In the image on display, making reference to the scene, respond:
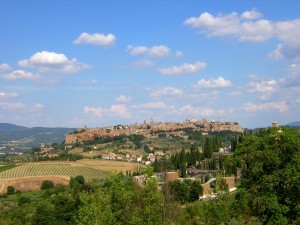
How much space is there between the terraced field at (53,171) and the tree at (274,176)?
8264 cm

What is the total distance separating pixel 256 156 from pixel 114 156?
141 metres

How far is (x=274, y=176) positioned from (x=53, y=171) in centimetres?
9696

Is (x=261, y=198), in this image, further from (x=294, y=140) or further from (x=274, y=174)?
(x=294, y=140)

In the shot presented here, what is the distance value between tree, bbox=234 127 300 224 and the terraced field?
8264 cm

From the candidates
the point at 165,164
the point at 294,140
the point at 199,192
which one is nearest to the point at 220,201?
the point at 294,140

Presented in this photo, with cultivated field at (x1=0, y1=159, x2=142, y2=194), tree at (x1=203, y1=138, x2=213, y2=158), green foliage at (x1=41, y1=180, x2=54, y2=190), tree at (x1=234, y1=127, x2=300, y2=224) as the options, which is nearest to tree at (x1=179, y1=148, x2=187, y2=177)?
tree at (x1=203, y1=138, x2=213, y2=158)

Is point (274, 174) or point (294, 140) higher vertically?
point (294, 140)

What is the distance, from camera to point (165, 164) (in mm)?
102812

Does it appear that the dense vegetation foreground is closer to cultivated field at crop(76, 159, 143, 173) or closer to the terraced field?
A: the terraced field

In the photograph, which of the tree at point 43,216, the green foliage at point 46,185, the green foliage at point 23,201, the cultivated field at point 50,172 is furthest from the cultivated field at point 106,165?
the tree at point 43,216

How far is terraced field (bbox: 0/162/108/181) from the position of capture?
10919 centimetres

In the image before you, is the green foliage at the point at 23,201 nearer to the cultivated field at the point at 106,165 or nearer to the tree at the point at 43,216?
the tree at the point at 43,216

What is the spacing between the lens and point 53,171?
114 meters

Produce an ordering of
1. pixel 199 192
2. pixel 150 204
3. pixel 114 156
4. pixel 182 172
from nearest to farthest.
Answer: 1. pixel 150 204
2. pixel 199 192
3. pixel 182 172
4. pixel 114 156
